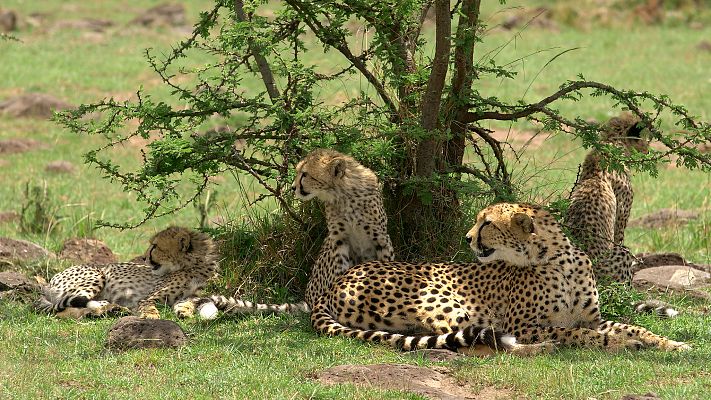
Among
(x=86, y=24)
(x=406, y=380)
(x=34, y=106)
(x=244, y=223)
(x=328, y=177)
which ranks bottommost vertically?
(x=406, y=380)

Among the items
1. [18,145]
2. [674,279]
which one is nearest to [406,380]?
[674,279]

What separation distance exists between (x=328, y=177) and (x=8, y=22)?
17170mm

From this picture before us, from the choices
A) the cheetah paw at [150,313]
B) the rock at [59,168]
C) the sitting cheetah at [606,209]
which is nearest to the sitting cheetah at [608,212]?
the sitting cheetah at [606,209]

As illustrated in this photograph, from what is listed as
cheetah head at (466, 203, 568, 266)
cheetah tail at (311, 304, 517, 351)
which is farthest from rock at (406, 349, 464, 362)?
cheetah head at (466, 203, 568, 266)

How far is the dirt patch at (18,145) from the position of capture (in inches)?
562

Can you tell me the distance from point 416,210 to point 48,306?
248 cm

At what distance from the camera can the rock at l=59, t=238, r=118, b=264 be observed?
9258 mm

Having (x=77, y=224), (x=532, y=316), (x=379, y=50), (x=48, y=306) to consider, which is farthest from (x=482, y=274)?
(x=77, y=224)

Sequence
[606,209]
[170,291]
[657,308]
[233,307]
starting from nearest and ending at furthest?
[233,307] < [657,308] < [170,291] < [606,209]

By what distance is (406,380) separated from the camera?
5770 millimetres

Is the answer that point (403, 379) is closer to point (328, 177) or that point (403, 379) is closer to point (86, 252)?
point (328, 177)

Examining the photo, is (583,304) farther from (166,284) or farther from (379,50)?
(166,284)

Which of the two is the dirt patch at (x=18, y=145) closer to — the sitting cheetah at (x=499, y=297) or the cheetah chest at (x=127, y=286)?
the cheetah chest at (x=127, y=286)

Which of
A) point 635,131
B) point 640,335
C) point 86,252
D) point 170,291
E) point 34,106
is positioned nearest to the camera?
point 640,335
